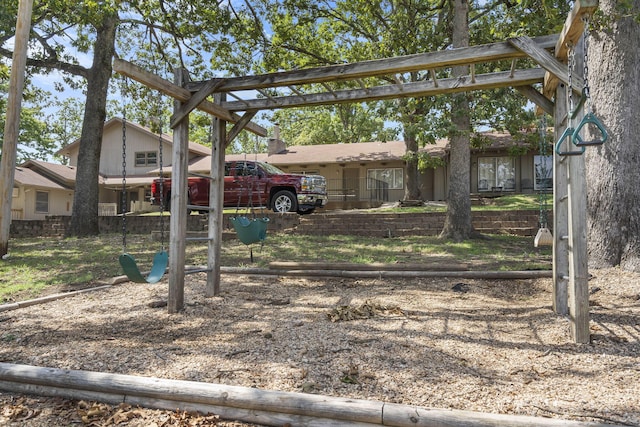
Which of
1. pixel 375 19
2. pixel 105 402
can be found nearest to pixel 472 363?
pixel 105 402

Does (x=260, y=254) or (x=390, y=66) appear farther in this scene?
(x=260, y=254)

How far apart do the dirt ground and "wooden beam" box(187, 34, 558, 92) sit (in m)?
2.68

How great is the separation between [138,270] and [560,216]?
15.2 feet

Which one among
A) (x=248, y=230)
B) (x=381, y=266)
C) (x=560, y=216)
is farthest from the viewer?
(x=381, y=266)

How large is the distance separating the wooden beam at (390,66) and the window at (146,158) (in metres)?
23.5

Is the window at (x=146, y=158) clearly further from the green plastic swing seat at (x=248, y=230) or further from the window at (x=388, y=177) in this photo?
the green plastic swing seat at (x=248, y=230)

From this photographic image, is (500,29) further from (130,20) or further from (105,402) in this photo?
(105,402)

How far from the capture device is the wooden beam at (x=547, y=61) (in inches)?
155

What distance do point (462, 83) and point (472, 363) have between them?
304 centimetres

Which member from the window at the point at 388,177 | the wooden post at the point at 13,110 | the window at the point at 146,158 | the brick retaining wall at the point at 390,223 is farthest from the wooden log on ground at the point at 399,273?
the window at the point at 146,158

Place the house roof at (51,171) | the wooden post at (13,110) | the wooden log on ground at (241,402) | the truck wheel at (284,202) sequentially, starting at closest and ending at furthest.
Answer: the wooden log on ground at (241,402) < the wooden post at (13,110) < the truck wheel at (284,202) < the house roof at (51,171)

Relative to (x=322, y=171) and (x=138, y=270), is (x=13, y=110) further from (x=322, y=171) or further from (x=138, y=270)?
(x=322, y=171)

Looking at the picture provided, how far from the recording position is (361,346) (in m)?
3.92

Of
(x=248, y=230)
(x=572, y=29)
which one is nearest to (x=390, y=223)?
(x=248, y=230)
